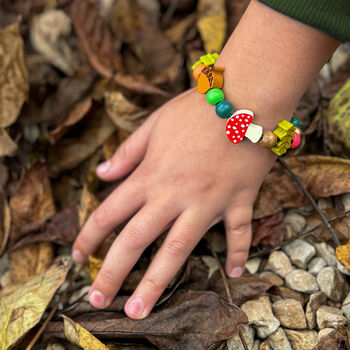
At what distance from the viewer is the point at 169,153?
123 cm

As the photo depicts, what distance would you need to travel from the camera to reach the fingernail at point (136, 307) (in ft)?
3.72

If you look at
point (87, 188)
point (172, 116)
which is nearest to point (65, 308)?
point (87, 188)

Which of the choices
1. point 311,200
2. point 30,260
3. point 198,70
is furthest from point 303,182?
point 30,260

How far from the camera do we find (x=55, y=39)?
1876mm

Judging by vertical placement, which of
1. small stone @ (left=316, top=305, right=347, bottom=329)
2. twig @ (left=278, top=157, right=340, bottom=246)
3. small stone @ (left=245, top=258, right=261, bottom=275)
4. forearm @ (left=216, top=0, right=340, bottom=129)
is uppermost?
forearm @ (left=216, top=0, right=340, bottom=129)

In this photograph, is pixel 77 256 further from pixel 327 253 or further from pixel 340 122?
pixel 340 122

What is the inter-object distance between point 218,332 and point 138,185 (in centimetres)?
48

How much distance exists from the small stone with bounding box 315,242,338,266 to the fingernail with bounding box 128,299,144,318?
0.56 meters

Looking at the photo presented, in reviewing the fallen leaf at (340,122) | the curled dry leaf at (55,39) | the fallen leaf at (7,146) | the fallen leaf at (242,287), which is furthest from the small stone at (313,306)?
the curled dry leaf at (55,39)

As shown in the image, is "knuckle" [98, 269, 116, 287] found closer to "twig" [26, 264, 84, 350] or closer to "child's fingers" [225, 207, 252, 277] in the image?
"twig" [26, 264, 84, 350]

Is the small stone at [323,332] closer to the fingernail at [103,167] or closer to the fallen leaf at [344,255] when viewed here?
the fallen leaf at [344,255]

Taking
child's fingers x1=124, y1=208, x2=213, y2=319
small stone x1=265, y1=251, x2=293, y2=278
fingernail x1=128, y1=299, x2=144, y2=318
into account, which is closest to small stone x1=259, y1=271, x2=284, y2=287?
small stone x1=265, y1=251, x2=293, y2=278

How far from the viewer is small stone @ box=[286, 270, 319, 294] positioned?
1.16 meters

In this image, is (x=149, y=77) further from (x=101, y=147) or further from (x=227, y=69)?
(x=227, y=69)
